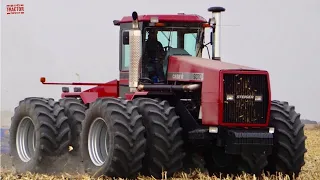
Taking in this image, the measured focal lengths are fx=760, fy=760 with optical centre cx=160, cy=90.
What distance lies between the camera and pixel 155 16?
14328mm

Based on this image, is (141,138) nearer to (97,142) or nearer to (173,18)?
(97,142)

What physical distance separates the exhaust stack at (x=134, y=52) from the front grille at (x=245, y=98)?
1905 mm

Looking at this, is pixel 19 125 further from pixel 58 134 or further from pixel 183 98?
pixel 183 98

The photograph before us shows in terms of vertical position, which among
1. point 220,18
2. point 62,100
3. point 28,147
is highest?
point 220,18

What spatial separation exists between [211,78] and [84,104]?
412cm

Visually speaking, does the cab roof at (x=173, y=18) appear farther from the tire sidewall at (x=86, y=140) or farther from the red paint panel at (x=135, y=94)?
the tire sidewall at (x=86, y=140)

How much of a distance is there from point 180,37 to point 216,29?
824 millimetres

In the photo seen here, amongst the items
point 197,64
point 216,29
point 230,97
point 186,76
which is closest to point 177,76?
point 186,76

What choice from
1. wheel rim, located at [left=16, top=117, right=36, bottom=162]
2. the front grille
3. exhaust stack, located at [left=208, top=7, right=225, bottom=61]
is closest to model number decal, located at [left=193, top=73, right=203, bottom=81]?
the front grille

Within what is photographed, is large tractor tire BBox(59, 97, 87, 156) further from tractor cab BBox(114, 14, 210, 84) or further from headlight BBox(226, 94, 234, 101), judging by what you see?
headlight BBox(226, 94, 234, 101)

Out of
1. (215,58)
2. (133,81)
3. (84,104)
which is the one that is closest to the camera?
(133,81)

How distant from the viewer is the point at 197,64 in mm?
13516

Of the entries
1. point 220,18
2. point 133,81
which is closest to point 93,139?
point 133,81

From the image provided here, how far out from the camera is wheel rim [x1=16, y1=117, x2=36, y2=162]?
643 inches
